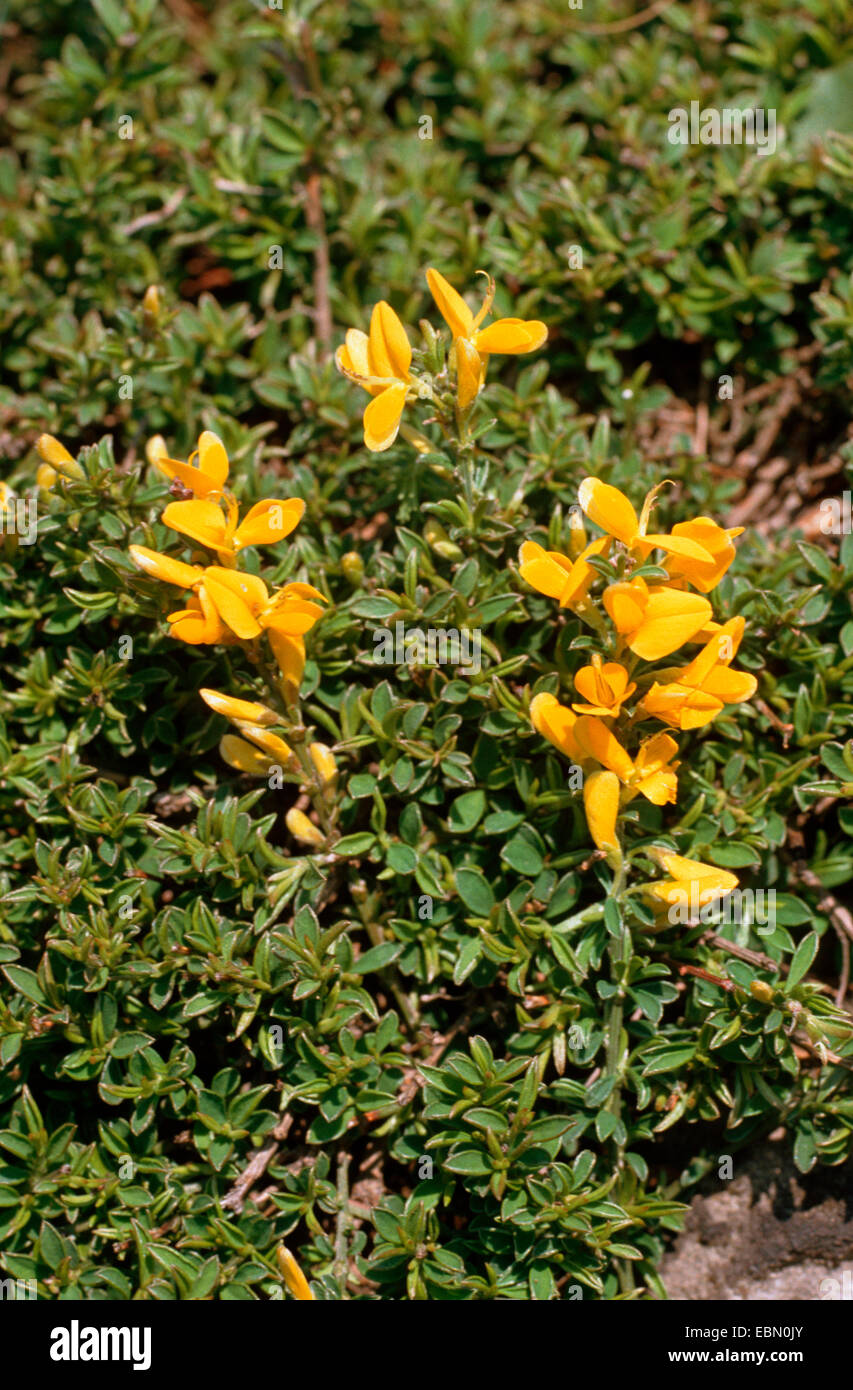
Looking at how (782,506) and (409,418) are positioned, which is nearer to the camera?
(409,418)

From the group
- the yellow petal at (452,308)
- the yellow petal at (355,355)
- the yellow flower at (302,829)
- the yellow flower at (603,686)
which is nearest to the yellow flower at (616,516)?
the yellow flower at (603,686)

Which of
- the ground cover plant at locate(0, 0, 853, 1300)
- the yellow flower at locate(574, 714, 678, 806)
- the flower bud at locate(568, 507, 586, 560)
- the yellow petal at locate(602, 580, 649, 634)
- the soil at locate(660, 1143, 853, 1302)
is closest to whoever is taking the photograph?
the yellow petal at locate(602, 580, 649, 634)

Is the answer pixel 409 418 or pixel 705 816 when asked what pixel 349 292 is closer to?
pixel 409 418

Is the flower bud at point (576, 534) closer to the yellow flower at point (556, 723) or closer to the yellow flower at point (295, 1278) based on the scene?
the yellow flower at point (556, 723)

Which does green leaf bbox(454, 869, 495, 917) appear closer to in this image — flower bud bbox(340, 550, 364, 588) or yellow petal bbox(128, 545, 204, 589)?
flower bud bbox(340, 550, 364, 588)

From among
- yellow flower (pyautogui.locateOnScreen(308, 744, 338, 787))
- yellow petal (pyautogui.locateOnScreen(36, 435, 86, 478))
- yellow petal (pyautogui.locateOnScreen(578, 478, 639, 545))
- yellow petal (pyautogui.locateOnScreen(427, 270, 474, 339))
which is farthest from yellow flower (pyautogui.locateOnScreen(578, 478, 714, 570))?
yellow petal (pyautogui.locateOnScreen(36, 435, 86, 478))

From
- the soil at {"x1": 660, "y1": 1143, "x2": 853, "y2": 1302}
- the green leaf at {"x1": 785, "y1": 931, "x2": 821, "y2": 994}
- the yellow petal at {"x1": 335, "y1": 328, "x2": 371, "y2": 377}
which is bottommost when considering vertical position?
the soil at {"x1": 660, "y1": 1143, "x2": 853, "y2": 1302}

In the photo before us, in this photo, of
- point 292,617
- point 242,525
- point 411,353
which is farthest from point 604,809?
point 411,353
